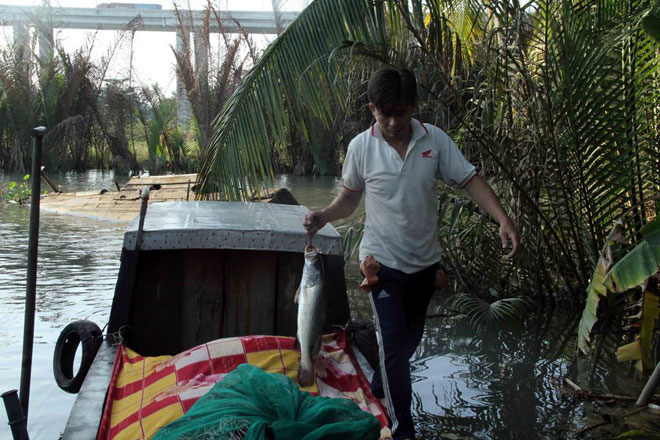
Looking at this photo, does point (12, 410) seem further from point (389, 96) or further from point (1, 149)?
point (1, 149)

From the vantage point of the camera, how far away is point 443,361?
22.3 ft

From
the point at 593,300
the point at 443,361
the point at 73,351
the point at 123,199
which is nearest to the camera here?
the point at 593,300

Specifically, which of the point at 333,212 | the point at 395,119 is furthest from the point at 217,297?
the point at 395,119

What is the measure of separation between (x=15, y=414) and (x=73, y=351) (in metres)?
2.72

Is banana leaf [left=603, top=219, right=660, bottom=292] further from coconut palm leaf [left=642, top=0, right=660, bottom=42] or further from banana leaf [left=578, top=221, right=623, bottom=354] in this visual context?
coconut palm leaf [left=642, top=0, right=660, bottom=42]

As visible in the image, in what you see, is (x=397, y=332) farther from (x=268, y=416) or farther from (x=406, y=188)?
(x=268, y=416)

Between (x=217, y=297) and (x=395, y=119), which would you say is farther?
(x=217, y=297)

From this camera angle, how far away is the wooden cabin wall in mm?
5164

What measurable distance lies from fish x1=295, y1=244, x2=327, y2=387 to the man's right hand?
10 centimetres

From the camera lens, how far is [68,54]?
1174 inches

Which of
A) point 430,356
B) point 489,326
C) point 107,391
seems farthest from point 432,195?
point 489,326

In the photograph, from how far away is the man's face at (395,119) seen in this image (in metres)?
3.92

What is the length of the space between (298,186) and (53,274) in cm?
1483

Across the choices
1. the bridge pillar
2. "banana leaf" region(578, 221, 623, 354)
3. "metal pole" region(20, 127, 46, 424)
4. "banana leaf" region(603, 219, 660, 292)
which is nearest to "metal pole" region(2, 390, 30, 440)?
"metal pole" region(20, 127, 46, 424)
